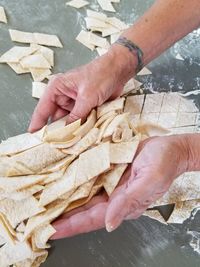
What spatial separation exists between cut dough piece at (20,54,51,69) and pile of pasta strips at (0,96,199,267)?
364mm

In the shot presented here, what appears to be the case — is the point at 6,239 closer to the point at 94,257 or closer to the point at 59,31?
the point at 94,257

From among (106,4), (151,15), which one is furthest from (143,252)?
(106,4)

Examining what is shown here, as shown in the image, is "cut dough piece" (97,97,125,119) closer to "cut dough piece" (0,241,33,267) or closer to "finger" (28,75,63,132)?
"finger" (28,75,63,132)

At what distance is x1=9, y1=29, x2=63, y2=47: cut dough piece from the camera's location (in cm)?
154

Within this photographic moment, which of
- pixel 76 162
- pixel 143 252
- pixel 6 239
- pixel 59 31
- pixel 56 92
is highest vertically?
pixel 59 31

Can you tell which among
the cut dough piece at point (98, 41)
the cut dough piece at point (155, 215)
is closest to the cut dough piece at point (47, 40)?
the cut dough piece at point (98, 41)

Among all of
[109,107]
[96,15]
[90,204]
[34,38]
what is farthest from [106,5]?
[90,204]

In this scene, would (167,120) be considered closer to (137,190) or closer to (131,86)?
(131,86)

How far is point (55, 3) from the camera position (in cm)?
170

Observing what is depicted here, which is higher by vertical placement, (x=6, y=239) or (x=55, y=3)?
(x=55, y=3)

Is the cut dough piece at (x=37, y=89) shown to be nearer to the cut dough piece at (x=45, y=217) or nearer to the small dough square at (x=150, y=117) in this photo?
the small dough square at (x=150, y=117)

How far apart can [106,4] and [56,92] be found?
66 centimetres

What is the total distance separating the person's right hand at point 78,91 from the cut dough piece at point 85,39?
1.04ft

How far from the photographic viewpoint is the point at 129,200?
37.5 inches
